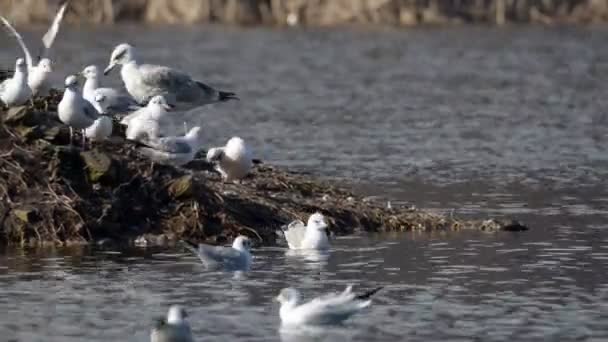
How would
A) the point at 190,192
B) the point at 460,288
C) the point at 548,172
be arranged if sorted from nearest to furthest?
the point at 460,288, the point at 190,192, the point at 548,172

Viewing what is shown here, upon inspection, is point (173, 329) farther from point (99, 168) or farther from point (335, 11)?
point (335, 11)

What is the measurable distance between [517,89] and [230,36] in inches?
544

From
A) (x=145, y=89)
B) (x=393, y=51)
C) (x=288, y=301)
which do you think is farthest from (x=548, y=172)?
(x=393, y=51)

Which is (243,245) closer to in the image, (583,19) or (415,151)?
(415,151)

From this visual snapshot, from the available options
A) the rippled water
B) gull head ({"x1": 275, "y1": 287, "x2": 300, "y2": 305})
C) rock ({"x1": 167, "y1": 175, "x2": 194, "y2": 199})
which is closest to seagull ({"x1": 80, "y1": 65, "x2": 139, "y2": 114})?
rock ({"x1": 167, "y1": 175, "x2": 194, "y2": 199})

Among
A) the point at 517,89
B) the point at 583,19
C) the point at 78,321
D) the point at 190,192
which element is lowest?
the point at 78,321

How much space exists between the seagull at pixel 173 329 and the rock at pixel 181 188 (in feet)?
15.2

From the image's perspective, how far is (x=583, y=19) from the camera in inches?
1975

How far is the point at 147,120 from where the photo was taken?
17.8 metres

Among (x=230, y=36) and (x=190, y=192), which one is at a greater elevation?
(x=230, y=36)

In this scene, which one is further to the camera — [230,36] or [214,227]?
[230,36]

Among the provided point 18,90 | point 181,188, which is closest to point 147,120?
point 181,188

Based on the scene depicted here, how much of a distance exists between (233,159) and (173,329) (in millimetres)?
5677

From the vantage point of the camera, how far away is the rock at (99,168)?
55.4 feet
